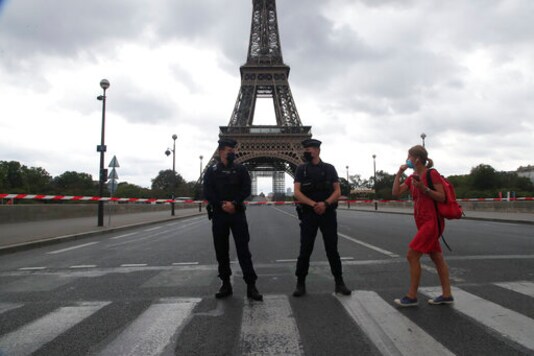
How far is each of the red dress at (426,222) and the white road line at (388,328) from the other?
27.9 inches

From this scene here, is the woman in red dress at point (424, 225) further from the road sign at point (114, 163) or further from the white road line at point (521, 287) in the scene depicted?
the road sign at point (114, 163)

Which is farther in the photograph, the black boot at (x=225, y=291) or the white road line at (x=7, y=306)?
the black boot at (x=225, y=291)

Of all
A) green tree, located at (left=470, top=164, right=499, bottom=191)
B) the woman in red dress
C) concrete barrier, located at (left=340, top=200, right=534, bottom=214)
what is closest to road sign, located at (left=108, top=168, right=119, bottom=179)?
the woman in red dress

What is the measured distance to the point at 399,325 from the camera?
11.3 ft

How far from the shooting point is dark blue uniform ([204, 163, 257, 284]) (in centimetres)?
458

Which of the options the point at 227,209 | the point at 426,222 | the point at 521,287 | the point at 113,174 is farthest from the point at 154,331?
the point at 113,174

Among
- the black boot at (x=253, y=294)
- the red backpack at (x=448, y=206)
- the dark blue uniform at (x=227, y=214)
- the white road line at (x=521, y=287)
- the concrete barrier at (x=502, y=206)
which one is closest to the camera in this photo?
the red backpack at (x=448, y=206)

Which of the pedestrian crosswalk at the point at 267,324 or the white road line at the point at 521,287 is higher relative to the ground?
the white road line at the point at 521,287

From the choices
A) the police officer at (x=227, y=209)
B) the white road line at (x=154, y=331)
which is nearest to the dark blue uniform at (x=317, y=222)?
the police officer at (x=227, y=209)

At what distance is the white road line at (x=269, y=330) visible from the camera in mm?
2959

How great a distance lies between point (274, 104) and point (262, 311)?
60870mm

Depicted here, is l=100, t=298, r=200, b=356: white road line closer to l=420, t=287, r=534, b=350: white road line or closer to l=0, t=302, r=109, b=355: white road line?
l=0, t=302, r=109, b=355: white road line

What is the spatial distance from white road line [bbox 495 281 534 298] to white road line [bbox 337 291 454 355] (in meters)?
1.66

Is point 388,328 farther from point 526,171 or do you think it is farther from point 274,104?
point 526,171
